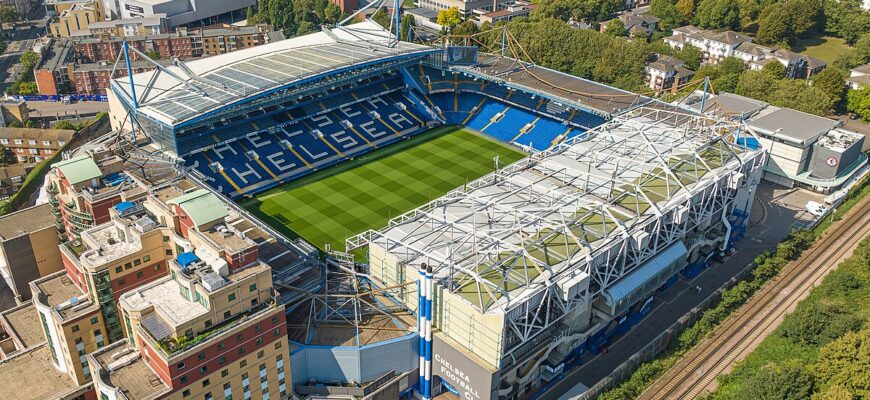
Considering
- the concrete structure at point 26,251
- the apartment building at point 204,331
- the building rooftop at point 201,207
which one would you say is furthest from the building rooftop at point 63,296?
the concrete structure at point 26,251

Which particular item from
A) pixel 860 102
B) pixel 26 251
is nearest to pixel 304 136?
pixel 26 251

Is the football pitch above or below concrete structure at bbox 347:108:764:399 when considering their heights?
below

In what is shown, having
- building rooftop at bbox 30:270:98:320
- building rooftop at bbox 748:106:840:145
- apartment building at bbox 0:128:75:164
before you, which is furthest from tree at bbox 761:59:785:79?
apartment building at bbox 0:128:75:164

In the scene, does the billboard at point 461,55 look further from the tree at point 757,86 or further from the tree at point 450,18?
the tree at point 450,18

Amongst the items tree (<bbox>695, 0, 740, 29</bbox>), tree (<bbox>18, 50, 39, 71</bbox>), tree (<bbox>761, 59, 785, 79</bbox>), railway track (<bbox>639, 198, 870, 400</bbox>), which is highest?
tree (<bbox>695, 0, 740, 29</bbox>)

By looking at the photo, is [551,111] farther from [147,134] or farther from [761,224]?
[147,134]

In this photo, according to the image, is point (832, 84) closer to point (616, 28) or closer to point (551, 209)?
point (616, 28)

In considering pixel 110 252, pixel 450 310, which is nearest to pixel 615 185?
pixel 450 310

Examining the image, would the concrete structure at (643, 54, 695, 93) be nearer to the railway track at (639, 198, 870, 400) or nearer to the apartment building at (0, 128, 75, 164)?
the railway track at (639, 198, 870, 400)
